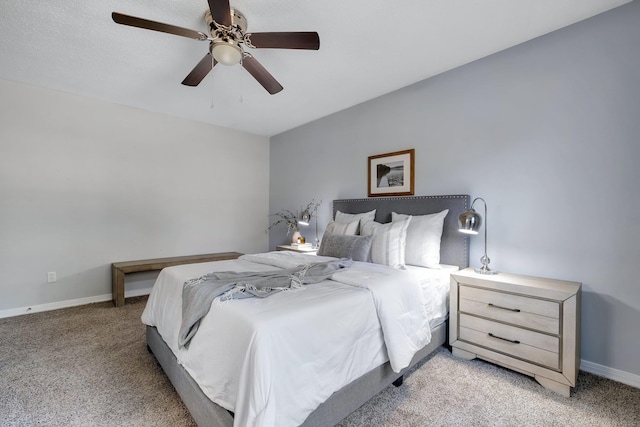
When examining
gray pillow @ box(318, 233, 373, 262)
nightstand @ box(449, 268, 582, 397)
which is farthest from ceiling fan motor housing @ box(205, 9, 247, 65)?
nightstand @ box(449, 268, 582, 397)

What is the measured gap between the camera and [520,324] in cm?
206

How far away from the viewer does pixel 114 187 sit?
12.6 feet

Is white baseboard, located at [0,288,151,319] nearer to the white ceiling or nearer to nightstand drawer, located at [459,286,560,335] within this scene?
the white ceiling

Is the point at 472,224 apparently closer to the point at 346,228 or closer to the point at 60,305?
the point at 346,228

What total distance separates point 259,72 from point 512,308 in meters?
2.73

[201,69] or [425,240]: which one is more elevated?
[201,69]

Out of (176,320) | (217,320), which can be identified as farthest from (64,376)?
(217,320)

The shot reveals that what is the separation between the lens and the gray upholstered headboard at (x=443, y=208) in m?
2.74

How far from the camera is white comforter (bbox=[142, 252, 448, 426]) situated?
47.6 inches

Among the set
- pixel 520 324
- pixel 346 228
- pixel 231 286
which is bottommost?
pixel 520 324

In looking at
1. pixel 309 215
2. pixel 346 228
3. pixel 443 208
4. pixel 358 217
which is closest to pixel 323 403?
pixel 346 228

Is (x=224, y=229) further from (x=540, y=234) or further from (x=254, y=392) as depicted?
(x=540, y=234)

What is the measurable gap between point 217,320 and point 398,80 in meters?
2.98

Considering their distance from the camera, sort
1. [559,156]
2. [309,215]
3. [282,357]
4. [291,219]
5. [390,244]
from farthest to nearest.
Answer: [291,219], [309,215], [390,244], [559,156], [282,357]
